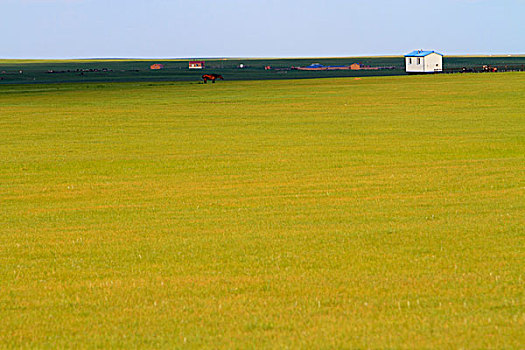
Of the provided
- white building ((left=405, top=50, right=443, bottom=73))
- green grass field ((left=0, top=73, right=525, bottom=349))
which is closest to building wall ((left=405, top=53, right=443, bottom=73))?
white building ((left=405, top=50, right=443, bottom=73))

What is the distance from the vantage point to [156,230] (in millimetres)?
18094

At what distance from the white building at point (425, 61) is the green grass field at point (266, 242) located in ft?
351

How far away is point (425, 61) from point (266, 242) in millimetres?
134757

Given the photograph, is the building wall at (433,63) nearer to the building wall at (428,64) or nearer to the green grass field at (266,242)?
the building wall at (428,64)

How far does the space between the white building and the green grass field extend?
107m

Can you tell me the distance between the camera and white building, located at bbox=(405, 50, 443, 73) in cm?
14525

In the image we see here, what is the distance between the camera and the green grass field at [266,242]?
1063 cm

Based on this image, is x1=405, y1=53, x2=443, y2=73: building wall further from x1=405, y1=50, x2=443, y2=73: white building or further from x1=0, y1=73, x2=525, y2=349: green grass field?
x1=0, y1=73, x2=525, y2=349: green grass field

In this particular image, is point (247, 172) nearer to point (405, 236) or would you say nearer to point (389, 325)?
point (405, 236)

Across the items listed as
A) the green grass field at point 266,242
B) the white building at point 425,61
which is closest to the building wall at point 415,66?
the white building at point 425,61

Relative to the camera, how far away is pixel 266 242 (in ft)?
53.3

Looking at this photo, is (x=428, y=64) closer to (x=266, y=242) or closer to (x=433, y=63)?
(x=433, y=63)

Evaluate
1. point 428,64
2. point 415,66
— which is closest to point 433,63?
point 428,64

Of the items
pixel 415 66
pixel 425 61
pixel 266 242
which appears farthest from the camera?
pixel 415 66
